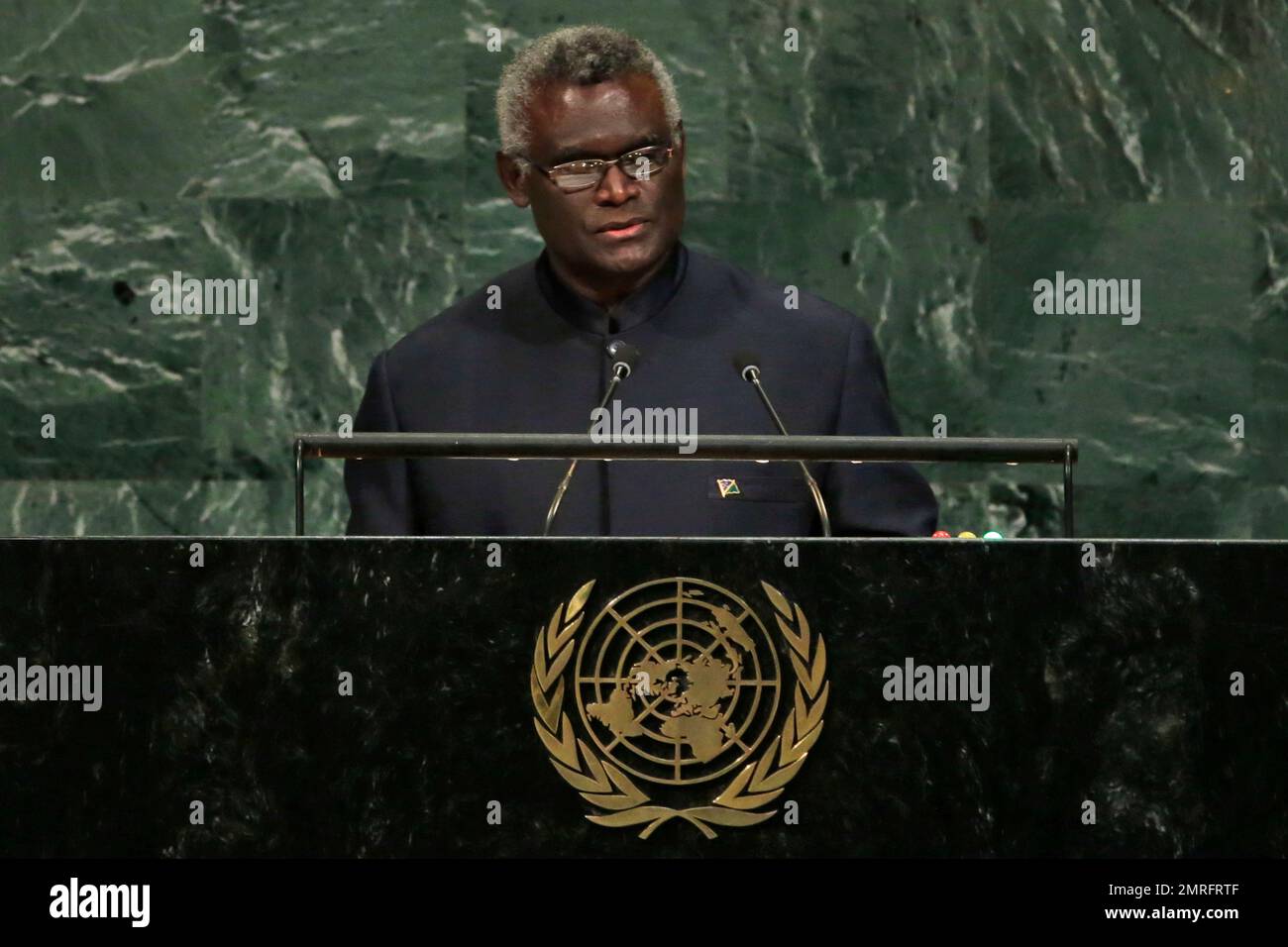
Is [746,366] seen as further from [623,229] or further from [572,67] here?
[572,67]

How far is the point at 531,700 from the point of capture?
2.83 m

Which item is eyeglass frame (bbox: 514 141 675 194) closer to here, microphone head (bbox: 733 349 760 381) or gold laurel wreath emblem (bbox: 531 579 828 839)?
microphone head (bbox: 733 349 760 381)

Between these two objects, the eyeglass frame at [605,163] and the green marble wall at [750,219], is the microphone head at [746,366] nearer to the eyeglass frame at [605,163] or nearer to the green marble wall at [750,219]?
the eyeglass frame at [605,163]

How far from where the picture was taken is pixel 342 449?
125 inches

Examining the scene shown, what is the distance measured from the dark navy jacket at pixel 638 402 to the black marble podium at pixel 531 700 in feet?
3.73

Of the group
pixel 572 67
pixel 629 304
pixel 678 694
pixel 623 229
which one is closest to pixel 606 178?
pixel 623 229

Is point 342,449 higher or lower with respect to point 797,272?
lower

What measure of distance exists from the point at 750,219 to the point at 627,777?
395 centimetres

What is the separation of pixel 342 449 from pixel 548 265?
59.8 inches

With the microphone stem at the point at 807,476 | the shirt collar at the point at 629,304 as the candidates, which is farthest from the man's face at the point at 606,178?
the microphone stem at the point at 807,476

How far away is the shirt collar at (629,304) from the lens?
4535 mm
